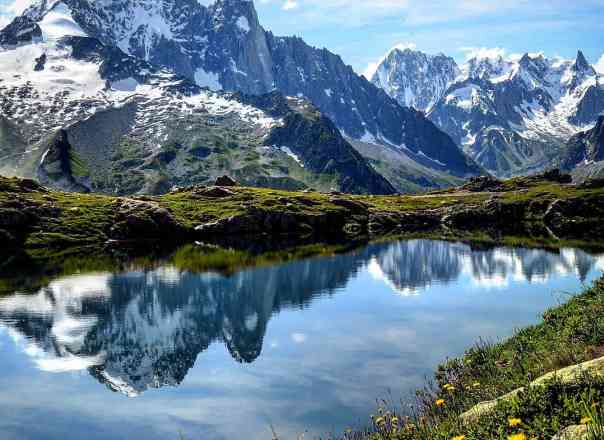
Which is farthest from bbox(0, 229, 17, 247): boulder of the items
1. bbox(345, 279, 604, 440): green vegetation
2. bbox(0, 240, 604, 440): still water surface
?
bbox(345, 279, 604, 440): green vegetation

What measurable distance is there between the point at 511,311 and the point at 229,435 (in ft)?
150

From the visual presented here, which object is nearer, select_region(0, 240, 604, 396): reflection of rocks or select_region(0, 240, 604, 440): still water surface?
select_region(0, 240, 604, 440): still water surface

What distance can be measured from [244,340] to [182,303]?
1029 inches

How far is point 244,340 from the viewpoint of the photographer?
230 feet

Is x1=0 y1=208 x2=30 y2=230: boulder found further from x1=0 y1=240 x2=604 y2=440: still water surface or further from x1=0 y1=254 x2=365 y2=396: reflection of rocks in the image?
x1=0 y1=254 x2=365 y2=396: reflection of rocks

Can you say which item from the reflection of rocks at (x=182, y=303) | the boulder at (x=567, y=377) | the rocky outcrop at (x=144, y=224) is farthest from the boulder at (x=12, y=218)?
the boulder at (x=567, y=377)

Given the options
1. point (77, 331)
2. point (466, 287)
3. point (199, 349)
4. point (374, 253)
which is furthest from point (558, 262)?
point (77, 331)

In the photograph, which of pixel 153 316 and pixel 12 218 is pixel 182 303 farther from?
pixel 12 218

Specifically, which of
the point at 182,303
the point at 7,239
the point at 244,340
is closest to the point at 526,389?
the point at 244,340

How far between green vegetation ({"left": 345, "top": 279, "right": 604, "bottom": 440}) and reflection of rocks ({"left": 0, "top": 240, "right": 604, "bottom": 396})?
27.0 metres

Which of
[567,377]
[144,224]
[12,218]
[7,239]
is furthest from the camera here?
[144,224]

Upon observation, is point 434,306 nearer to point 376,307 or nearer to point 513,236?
point 376,307

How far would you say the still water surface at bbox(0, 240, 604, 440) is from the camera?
45.7m

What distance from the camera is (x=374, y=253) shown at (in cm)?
15000
